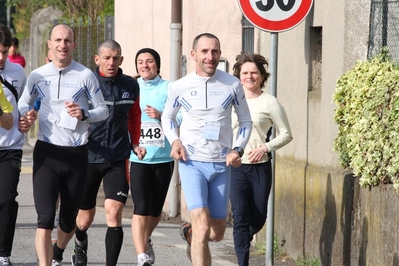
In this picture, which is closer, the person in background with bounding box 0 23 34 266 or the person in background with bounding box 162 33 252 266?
the person in background with bounding box 162 33 252 266

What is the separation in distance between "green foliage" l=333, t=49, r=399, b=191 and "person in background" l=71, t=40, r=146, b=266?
5.73ft

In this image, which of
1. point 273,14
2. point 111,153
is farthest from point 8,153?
point 273,14

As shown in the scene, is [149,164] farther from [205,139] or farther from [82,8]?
[82,8]

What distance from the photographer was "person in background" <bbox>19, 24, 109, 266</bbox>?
8.52 m

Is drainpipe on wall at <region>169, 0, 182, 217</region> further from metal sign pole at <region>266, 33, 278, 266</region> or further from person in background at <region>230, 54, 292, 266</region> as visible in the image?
person in background at <region>230, 54, 292, 266</region>

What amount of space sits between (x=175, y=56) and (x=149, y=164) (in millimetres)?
4201

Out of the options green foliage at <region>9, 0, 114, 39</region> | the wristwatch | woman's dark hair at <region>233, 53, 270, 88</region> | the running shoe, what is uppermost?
green foliage at <region>9, 0, 114, 39</region>

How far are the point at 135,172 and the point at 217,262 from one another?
1.35 m

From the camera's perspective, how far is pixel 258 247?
457 inches

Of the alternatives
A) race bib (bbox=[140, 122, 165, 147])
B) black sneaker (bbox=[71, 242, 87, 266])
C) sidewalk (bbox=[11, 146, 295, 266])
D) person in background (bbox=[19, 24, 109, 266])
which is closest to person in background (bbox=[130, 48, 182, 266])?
race bib (bbox=[140, 122, 165, 147])

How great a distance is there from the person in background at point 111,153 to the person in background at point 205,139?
905 mm

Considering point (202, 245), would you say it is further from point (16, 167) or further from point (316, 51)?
point (316, 51)

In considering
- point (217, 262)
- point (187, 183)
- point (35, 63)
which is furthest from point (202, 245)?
→ point (35, 63)

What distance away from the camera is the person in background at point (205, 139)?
846cm
